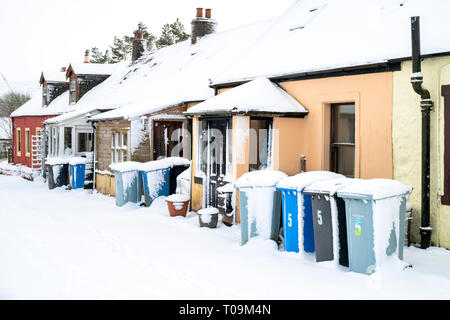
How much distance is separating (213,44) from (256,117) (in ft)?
28.3

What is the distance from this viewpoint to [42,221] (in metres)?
10.2

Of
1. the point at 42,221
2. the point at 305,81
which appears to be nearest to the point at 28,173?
the point at 42,221

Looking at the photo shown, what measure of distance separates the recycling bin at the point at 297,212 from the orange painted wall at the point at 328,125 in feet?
5.01

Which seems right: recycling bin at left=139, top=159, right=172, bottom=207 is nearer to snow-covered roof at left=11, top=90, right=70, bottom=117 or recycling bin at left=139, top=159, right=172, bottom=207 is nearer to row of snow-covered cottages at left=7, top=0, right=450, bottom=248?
row of snow-covered cottages at left=7, top=0, right=450, bottom=248

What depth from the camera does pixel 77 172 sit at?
16.5m

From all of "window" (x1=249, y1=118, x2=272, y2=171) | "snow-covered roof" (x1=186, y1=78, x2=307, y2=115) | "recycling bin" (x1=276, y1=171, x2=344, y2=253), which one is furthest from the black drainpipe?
"window" (x1=249, y1=118, x2=272, y2=171)

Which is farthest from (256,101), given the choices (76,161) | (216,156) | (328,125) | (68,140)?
(68,140)

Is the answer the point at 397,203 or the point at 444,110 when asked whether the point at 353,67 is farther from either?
the point at 397,203

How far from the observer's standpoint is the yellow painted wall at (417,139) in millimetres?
7266

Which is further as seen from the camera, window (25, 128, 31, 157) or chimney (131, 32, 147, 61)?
window (25, 128, 31, 157)

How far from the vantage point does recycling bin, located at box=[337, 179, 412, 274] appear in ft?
19.2

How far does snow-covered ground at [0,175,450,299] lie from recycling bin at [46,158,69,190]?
7078 mm

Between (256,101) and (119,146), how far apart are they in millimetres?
6719

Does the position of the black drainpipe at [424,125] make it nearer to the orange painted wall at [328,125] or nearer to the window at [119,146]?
the orange painted wall at [328,125]
